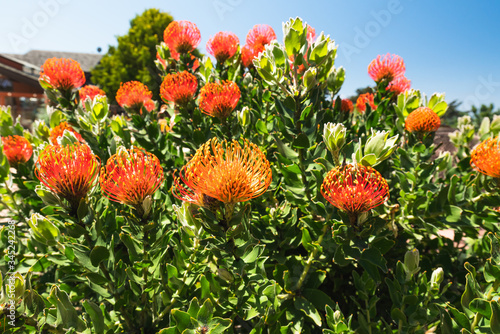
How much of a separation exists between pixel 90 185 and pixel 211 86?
2.74 feet

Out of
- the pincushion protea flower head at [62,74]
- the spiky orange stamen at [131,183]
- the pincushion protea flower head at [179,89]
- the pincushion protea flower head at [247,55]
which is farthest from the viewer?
the pincushion protea flower head at [247,55]

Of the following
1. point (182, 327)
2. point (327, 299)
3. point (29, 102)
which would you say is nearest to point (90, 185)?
point (182, 327)

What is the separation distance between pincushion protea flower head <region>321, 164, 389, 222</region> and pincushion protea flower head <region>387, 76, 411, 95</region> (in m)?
1.30

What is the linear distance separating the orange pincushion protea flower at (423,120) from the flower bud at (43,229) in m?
1.82

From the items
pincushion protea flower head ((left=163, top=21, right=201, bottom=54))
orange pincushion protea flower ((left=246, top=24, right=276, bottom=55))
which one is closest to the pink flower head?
orange pincushion protea flower ((left=246, top=24, right=276, bottom=55))

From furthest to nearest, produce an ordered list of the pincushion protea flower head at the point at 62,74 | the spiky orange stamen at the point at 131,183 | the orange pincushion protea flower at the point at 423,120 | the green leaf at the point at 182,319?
the pincushion protea flower head at the point at 62,74, the orange pincushion protea flower at the point at 423,120, the spiky orange stamen at the point at 131,183, the green leaf at the point at 182,319

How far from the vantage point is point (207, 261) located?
4.74 ft

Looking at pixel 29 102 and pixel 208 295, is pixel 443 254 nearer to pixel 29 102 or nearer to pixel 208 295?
pixel 208 295

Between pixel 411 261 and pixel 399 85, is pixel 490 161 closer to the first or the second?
pixel 411 261

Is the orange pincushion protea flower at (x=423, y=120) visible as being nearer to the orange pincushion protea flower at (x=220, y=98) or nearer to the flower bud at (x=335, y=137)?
the flower bud at (x=335, y=137)

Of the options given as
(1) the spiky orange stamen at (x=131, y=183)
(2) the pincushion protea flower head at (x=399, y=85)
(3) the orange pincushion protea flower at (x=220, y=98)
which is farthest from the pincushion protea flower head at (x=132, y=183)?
(2) the pincushion protea flower head at (x=399, y=85)

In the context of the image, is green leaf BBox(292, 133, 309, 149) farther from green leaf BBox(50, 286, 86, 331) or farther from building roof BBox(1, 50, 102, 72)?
building roof BBox(1, 50, 102, 72)

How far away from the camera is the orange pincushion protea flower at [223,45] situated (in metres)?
2.16

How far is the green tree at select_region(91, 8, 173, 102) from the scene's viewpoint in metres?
16.9
